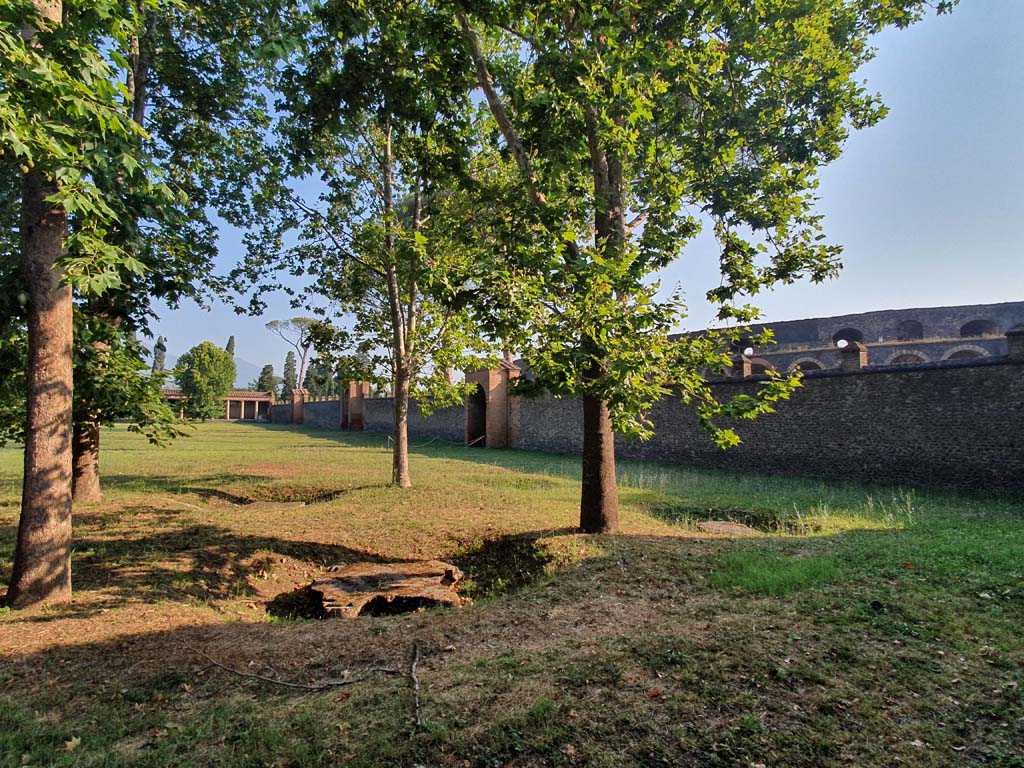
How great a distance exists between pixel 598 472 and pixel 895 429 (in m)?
9.79

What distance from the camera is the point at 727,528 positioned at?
8.13 meters

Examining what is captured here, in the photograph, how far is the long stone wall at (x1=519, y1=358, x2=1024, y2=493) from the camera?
1112cm

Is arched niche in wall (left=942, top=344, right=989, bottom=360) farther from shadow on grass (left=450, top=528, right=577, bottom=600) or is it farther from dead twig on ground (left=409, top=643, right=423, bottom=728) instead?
dead twig on ground (left=409, top=643, right=423, bottom=728)

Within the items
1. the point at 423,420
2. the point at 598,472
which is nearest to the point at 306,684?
the point at 598,472

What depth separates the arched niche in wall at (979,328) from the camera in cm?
3016

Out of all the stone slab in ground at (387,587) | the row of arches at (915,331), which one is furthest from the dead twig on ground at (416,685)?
the row of arches at (915,331)

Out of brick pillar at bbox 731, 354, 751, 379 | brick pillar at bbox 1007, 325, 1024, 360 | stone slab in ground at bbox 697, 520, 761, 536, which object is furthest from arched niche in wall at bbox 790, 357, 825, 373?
stone slab in ground at bbox 697, 520, 761, 536

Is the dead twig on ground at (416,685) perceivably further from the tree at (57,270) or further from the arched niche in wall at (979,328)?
the arched niche in wall at (979,328)

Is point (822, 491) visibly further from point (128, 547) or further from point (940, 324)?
point (940, 324)

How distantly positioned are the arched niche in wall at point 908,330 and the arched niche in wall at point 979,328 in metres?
2.11

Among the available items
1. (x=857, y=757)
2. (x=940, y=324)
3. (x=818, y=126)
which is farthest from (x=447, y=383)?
(x=940, y=324)

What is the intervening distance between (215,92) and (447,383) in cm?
639

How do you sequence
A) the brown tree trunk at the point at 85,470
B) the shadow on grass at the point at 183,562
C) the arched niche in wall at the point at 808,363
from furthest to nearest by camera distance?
the arched niche in wall at the point at 808,363, the brown tree trunk at the point at 85,470, the shadow on grass at the point at 183,562

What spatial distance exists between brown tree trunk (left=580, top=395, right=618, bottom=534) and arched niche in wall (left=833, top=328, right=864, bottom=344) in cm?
3313
